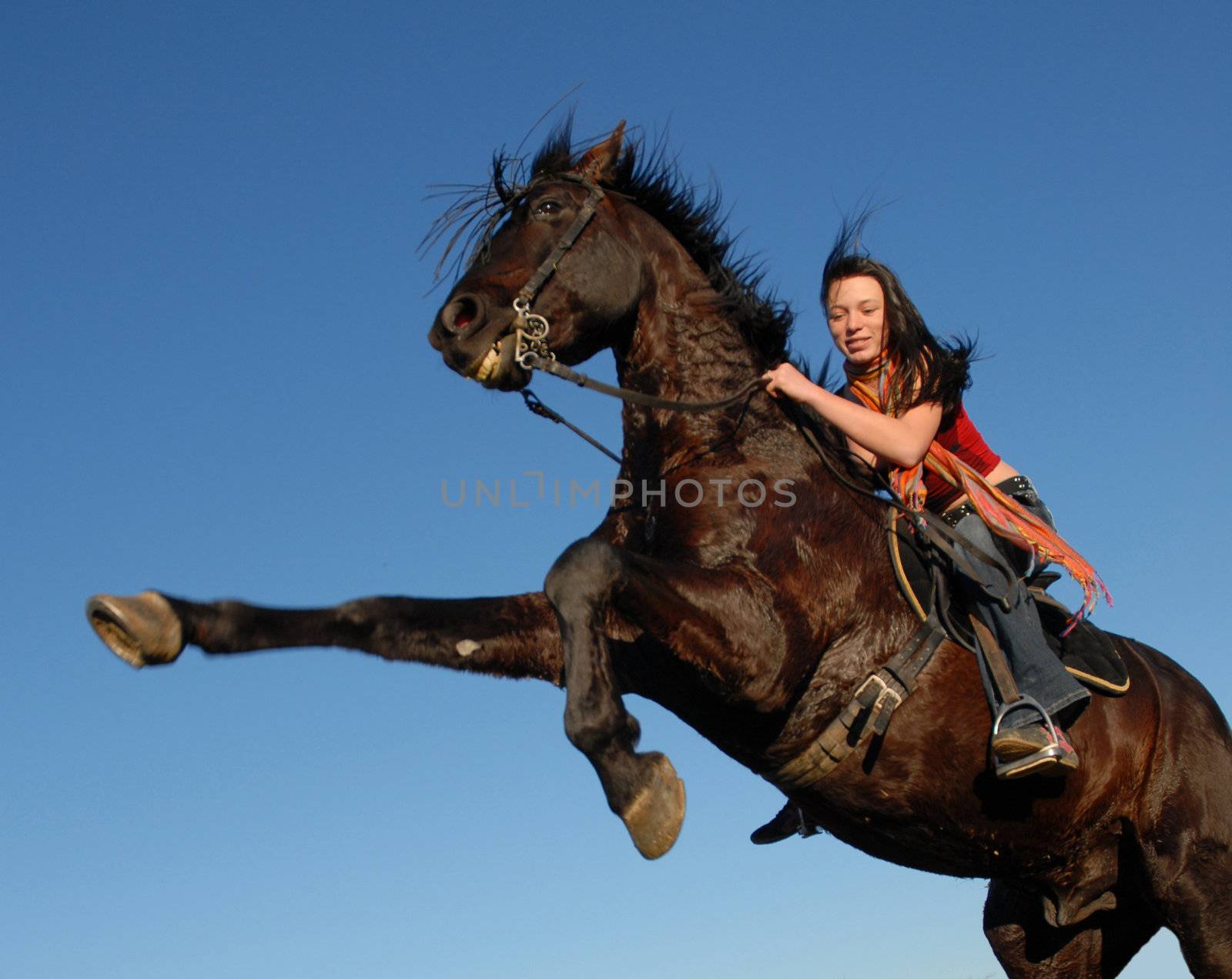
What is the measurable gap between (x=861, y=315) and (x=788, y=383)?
0.60 m

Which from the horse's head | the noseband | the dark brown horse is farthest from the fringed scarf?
the noseband

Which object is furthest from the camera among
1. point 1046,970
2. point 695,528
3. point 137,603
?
point 1046,970

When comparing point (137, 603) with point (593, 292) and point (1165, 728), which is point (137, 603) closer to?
point (593, 292)

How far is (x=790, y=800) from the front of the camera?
7.16 m

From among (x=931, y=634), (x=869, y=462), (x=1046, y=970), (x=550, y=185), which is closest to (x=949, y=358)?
(x=869, y=462)

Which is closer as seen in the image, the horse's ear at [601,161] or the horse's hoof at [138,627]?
the horse's hoof at [138,627]

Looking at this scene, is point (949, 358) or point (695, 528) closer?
point (695, 528)

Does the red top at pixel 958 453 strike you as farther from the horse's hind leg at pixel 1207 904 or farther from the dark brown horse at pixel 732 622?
the horse's hind leg at pixel 1207 904

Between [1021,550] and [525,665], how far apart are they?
254 centimetres

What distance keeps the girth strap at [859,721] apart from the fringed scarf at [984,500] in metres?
0.77

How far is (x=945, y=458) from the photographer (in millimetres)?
6914

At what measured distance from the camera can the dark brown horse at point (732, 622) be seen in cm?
577

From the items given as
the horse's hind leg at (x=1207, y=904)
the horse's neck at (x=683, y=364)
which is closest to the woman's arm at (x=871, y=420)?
the horse's neck at (x=683, y=364)

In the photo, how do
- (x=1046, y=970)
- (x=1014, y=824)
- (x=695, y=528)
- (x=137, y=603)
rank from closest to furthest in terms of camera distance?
(x=137, y=603) < (x=695, y=528) < (x=1014, y=824) < (x=1046, y=970)
